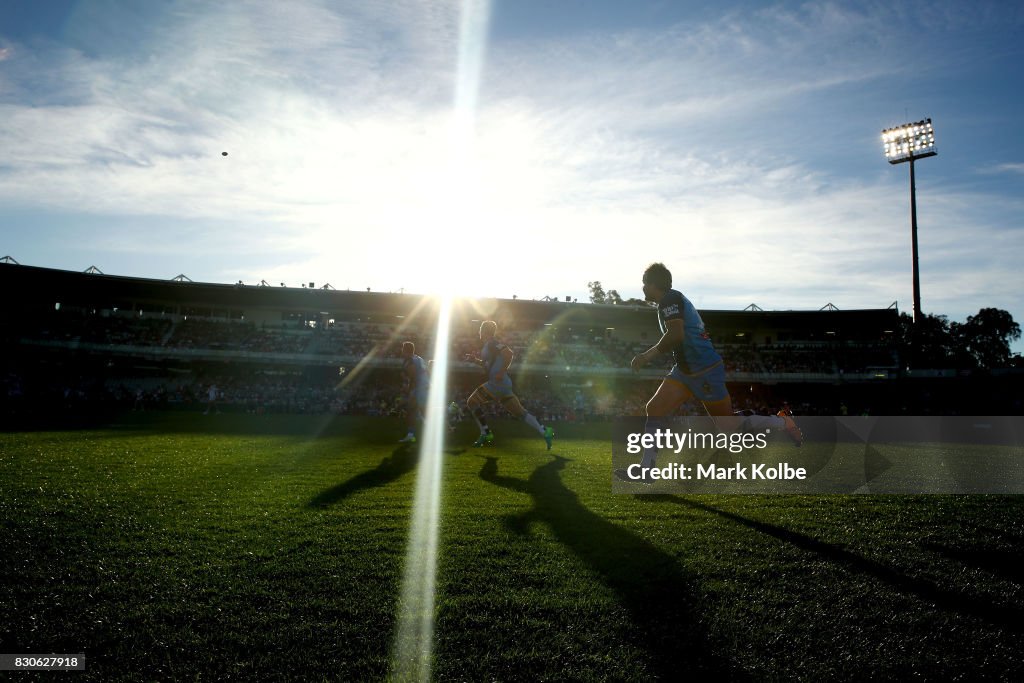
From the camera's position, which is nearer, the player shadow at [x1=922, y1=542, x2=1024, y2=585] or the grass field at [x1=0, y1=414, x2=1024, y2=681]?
the grass field at [x1=0, y1=414, x2=1024, y2=681]

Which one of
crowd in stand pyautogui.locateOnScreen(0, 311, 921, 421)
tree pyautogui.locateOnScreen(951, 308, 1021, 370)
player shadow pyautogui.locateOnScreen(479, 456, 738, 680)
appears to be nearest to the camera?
player shadow pyautogui.locateOnScreen(479, 456, 738, 680)

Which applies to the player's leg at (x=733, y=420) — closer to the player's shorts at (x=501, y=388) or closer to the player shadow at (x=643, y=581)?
the player shadow at (x=643, y=581)

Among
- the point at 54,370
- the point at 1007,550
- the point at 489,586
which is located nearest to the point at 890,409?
the point at 1007,550

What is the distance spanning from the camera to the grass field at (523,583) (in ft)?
9.12

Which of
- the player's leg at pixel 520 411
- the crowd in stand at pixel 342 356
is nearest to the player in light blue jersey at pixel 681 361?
the player's leg at pixel 520 411

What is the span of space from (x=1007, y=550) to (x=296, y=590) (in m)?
5.09

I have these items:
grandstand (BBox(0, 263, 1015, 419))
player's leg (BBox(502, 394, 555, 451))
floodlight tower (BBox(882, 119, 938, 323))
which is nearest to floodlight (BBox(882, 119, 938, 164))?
floodlight tower (BBox(882, 119, 938, 323))

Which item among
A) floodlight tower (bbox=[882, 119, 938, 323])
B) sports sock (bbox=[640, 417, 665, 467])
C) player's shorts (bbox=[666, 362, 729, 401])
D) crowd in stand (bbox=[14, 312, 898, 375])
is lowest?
sports sock (bbox=[640, 417, 665, 467])

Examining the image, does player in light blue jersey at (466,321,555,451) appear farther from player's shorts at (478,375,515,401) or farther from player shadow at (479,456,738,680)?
player shadow at (479,456,738,680)

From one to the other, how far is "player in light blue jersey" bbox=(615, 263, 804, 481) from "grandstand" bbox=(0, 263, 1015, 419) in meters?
27.2

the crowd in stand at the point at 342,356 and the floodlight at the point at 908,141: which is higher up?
the floodlight at the point at 908,141

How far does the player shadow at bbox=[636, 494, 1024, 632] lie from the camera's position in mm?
3301

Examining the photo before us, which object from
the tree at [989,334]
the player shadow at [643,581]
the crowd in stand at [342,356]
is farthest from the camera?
the tree at [989,334]

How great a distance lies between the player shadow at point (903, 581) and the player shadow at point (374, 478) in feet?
13.2
